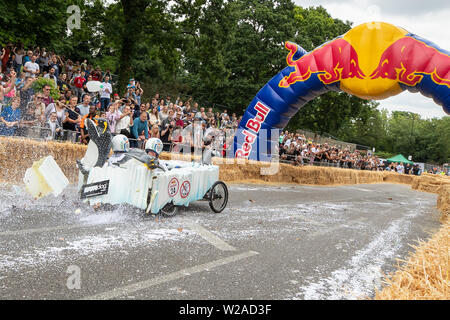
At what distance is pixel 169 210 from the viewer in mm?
6566

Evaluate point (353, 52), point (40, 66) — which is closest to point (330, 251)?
point (353, 52)

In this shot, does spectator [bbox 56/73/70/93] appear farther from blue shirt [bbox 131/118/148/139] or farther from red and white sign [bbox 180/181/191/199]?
red and white sign [bbox 180/181/191/199]

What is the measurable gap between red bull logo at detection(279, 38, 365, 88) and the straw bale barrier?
4226mm

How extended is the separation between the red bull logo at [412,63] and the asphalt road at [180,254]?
6.88m

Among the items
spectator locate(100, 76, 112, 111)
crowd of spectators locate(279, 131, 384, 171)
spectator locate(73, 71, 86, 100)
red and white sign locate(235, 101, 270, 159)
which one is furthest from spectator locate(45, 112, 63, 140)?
crowd of spectators locate(279, 131, 384, 171)

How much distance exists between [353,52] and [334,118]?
2953 centimetres

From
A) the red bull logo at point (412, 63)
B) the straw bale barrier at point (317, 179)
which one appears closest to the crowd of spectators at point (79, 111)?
the straw bale barrier at point (317, 179)

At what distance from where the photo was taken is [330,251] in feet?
17.3

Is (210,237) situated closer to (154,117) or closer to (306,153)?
(154,117)

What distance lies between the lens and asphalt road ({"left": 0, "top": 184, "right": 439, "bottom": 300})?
3262 millimetres

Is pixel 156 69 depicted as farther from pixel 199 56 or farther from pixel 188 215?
pixel 188 215

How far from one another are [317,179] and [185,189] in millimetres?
15103

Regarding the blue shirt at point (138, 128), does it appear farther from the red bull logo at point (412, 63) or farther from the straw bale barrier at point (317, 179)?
the red bull logo at point (412, 63)

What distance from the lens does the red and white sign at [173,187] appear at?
6191 millimetres
